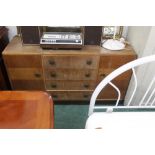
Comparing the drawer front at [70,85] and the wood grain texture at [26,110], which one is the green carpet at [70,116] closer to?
the drawer front at [70,85]

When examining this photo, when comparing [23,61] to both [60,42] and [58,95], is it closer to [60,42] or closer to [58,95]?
[60,42]

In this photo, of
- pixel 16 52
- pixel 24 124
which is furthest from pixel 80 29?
pixel 24 124

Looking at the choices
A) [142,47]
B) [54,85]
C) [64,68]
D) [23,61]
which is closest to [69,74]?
[64,68]

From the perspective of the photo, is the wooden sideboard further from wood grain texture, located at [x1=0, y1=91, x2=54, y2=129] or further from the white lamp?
wood grain texture, located at [x1=0, y1=91, x2=54, y2=129]

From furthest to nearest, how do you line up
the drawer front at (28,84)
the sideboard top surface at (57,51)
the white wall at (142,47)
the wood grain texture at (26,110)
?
the drawer front at (28,84) → the sideboard top surface at (57,51) → the white wall at (142,47) → the wood grain texture at (26,110)

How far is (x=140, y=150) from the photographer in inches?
10.5

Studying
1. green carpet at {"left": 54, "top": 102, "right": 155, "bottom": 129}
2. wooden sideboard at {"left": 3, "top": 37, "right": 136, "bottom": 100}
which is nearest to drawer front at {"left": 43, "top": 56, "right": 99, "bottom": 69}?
wooden sideboard at {"left": 3, "top": 37, "right": 136, "bottom": 100}

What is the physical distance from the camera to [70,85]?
65.9 inches

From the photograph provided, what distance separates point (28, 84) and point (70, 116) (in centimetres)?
53

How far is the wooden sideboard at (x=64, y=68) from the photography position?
1438 mm

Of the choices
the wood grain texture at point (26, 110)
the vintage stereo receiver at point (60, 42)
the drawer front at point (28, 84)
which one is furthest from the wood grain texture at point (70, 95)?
the wood grain texture at point (26, 110)

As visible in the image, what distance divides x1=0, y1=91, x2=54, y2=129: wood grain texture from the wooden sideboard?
0.55 metres

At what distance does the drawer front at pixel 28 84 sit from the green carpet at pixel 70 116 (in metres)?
0.30
